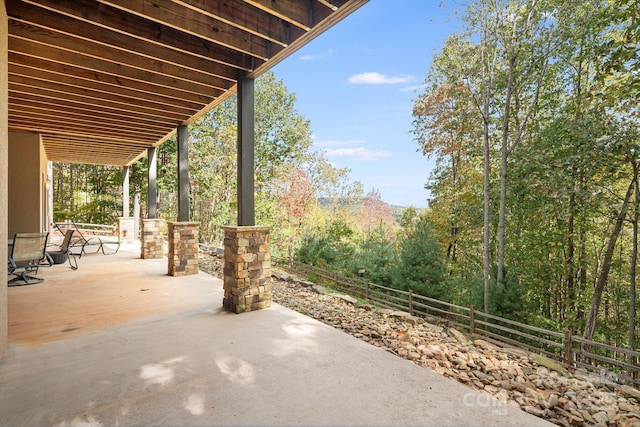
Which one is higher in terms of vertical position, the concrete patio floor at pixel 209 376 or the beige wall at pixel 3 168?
the beige wall at pixel 3 168

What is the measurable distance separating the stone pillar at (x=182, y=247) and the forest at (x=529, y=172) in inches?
138

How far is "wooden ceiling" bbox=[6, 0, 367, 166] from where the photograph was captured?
8.64 feet

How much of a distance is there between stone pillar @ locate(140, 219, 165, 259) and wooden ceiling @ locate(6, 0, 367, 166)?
8.72 ft

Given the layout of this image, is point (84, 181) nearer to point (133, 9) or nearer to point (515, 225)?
point (133, 9)

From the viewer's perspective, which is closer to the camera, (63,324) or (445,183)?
(63,324)

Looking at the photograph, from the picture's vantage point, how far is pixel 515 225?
27.3 feet

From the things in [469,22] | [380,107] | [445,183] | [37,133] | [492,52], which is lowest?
[445,183]

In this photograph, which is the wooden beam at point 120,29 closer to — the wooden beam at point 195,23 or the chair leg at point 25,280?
the wooden beam at point 195,23

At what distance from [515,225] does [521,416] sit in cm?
782

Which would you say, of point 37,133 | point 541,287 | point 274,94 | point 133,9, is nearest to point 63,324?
point 133,9

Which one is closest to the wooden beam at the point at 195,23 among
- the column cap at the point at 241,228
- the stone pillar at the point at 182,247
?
the column cap at the point at 241,228

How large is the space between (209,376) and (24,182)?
7.38 m

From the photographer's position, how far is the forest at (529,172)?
213 inches

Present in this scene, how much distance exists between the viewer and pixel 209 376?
2.19 metres
